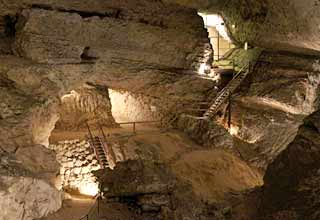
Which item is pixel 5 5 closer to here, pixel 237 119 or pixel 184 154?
pixel 184 154

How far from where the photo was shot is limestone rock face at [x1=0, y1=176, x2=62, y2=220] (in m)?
13.3

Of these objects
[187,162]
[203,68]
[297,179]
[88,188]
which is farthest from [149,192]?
[203,68]

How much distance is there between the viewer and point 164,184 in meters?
9.99

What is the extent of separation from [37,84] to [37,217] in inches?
217

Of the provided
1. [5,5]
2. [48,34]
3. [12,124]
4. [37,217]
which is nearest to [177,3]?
[48,34]

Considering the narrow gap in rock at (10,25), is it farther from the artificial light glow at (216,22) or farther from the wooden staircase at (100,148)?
the artificial light glow at (216,22)

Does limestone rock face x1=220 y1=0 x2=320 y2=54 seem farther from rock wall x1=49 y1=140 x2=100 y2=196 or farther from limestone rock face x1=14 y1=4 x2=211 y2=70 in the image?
rock wall x1=49 y1=140 x2=100 y2=196

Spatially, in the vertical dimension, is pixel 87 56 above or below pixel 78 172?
above

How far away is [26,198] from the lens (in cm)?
1396

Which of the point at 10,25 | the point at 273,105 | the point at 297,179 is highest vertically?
the point at 10,25

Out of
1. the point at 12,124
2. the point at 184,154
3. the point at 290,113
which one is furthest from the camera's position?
the point at 290,113

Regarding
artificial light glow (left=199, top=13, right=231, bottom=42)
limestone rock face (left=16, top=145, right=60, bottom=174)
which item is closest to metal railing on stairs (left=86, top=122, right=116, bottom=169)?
limestone rock face (left=16, top=145, right=60, bottom=174)

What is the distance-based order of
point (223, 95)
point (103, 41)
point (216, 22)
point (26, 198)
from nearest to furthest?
point (26, 198)
point (103, 41)
point (223, 95)
point (216, 22)

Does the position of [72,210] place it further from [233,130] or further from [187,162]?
[233,130]
